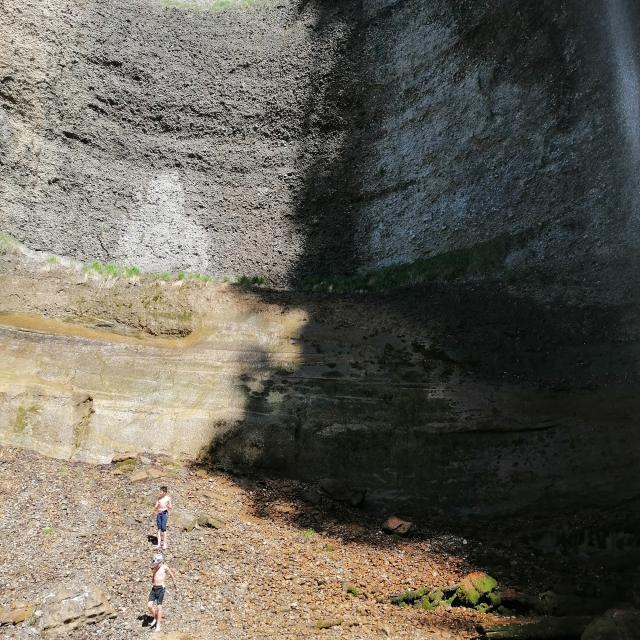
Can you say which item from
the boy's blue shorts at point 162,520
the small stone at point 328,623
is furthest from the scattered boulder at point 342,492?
the boy's blue shorts at point 162,520

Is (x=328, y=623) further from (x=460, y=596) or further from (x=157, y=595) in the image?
(x=157, y=595)

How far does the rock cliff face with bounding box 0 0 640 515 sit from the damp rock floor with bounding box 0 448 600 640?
1.71 ft

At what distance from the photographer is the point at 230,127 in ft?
46.5

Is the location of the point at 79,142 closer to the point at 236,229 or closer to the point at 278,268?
the point at 236,229

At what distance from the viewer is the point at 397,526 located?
8.44m

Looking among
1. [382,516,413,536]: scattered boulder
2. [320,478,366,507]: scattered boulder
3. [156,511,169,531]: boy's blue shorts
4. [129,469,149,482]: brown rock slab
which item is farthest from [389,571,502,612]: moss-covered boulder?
[129,469,149,482]: brown rock slab

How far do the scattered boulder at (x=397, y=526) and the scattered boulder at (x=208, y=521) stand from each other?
1973 mm

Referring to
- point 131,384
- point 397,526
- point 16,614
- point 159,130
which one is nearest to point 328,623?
point 397,526

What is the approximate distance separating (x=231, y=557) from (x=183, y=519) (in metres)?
0.86

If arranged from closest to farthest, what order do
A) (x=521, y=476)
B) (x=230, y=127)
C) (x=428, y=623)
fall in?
(x=428, y=623)
(x=521, y=476)
(x=230, y=127)

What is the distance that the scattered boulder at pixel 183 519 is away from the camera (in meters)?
8.29

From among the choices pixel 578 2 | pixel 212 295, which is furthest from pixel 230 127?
pixel 578 2

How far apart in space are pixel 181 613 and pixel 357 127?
9908 mm

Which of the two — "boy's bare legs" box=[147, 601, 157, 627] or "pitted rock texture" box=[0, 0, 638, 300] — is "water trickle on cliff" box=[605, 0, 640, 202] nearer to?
"pitted rock texture" box=[0, 0, 638, 300]
